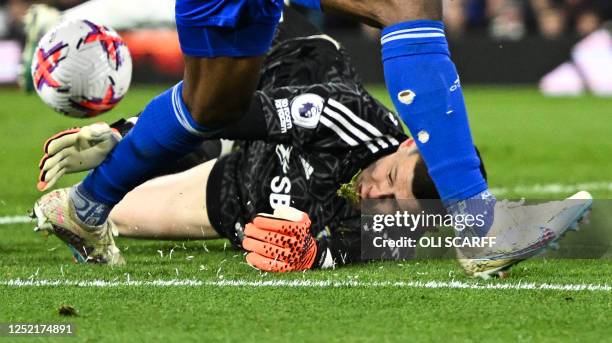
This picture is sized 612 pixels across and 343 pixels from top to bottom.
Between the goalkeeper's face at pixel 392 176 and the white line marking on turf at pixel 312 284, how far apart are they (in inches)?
26.9

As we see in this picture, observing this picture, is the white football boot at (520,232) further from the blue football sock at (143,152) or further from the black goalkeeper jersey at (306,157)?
the blue football sock at (143,152)

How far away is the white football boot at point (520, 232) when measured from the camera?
3.50 meters

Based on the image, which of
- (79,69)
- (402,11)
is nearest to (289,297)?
(402,11)

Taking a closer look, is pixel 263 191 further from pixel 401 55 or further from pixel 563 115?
pixel 563 115

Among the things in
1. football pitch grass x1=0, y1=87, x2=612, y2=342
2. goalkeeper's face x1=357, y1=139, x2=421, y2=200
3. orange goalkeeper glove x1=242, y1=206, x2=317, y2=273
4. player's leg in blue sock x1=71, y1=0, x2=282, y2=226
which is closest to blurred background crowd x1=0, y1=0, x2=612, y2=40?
goalkeeper's face x1=357, y1=139, x2=421, y2=200

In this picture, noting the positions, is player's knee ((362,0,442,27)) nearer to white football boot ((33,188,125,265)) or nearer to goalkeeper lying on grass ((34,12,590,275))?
goalkeeper lying on grass ((34,12,590,275))

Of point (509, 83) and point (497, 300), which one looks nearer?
point (497, 300)

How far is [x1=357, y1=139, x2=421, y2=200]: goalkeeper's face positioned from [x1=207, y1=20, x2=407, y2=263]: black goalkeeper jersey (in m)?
0.04

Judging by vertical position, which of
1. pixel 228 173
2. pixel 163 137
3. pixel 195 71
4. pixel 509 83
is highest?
pixel 195 71

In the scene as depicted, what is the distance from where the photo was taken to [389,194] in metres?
4.22

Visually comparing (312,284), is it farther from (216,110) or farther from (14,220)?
(14,220)

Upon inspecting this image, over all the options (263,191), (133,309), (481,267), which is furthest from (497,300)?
(263,191)

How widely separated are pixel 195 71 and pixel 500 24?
1352 cm

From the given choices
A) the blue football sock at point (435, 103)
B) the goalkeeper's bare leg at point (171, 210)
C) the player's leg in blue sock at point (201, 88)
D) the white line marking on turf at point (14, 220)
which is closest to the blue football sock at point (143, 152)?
the player's leg in blue sock at point (201, 88)
